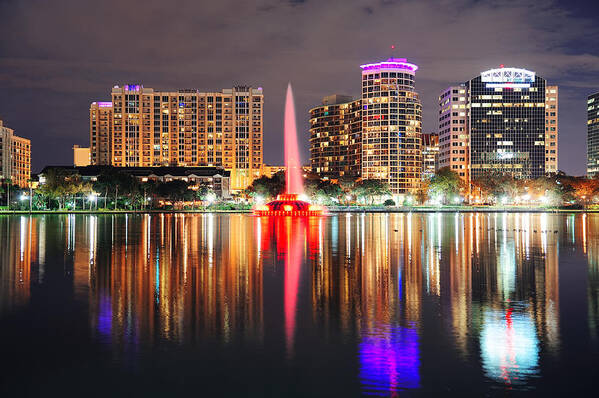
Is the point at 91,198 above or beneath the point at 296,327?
above

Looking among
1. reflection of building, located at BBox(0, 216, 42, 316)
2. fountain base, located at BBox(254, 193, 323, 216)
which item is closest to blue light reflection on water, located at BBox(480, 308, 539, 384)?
reflection of building, located at BBox(0, 216, 42, 316)

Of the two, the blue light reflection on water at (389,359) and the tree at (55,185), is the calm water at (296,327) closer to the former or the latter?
the blue light reflection on water at (389,359)

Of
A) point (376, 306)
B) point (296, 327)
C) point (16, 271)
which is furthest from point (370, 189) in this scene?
point (296, 327)

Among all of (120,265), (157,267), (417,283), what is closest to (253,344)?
(417,283)

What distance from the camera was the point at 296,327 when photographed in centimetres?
1369

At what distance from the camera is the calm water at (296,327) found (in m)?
9.99

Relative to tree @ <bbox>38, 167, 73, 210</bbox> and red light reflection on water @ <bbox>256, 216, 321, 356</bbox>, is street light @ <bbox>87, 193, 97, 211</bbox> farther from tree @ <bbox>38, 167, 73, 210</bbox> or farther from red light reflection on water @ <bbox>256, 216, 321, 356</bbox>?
red light reflection on water @ <bbox>256, 216, 321, 356</bbox>

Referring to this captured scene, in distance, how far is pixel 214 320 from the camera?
14.2 m

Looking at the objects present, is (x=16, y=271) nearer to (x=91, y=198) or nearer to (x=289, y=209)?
(x=289, y=209)

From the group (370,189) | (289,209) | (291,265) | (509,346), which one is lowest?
(509,346)

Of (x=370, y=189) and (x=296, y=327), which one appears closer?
(x=296, y=327)

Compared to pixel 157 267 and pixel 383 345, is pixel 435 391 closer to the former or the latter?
pixel 383 345

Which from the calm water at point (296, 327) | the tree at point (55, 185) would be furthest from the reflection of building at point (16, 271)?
the tree at point (55, 185)

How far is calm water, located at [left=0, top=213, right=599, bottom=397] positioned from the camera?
9992 millimetres
